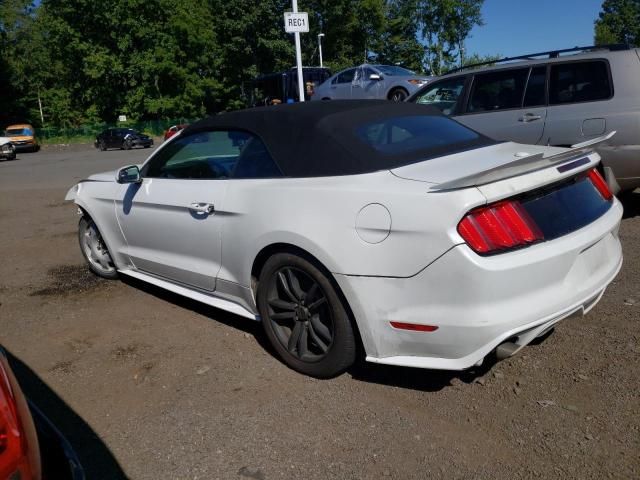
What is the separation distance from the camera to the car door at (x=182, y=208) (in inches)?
148

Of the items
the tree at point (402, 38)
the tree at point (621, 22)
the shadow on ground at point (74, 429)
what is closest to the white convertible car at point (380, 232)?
the shadow on ground at point (74, 429)

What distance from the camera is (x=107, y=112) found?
5334 cm

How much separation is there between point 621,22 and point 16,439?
117913 mm

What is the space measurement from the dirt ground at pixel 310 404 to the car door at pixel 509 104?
241 centimetres

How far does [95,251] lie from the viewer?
5.31 meters

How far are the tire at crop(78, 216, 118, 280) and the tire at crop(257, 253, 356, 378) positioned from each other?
2376 mm

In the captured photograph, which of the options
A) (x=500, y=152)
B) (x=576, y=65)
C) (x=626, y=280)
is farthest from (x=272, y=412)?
(x=576, y=65)

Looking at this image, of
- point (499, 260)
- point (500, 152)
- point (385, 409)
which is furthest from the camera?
point (500, 152)

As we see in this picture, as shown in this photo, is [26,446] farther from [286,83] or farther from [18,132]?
[18,132]

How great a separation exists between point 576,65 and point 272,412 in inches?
202

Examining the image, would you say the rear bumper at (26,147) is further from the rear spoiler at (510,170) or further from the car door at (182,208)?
the rear spoiler at (510,170)

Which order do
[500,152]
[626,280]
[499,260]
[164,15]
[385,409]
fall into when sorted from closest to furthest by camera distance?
[499,260], [385,409], [500,152], [626,280], [164,15]

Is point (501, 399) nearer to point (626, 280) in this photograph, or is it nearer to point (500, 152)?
point (500, 152)

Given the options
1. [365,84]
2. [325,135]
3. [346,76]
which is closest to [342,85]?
[346,76]
